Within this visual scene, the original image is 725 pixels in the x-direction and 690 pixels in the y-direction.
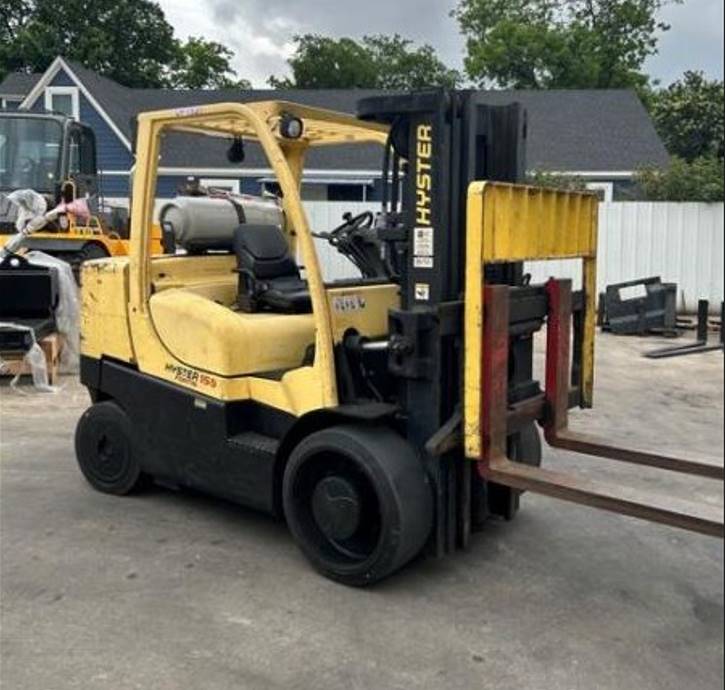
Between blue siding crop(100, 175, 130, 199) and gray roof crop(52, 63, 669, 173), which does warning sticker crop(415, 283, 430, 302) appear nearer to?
gray roof crop(52, 63, 669, 173)

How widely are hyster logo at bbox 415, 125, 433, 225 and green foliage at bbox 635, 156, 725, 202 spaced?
1345 centimetres

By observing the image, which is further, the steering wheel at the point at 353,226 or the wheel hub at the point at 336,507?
the steering wheel at the point at 353,226

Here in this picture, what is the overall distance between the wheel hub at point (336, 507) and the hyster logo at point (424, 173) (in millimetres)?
1228

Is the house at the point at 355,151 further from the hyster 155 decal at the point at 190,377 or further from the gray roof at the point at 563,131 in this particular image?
the hyster 155 decal at the point at 190,377

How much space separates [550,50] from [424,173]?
32.9 m

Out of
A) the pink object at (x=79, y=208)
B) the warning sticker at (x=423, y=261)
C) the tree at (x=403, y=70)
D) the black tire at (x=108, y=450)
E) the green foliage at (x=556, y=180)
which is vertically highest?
the tree at (x=403, y=70)

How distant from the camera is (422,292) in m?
4.04

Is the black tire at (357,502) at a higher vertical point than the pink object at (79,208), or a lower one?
lower

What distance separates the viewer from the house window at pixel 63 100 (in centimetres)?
2053

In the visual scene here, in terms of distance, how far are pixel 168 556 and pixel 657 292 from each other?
1029 centimetres

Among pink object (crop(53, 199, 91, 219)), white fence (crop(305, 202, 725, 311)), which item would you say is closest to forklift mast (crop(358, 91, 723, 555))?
pink object (crop(53, 199, 91, 219))

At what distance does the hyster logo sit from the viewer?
396cm

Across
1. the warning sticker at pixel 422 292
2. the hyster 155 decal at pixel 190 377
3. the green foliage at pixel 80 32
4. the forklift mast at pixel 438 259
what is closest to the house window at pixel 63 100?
the green foliage at pixel 80 32

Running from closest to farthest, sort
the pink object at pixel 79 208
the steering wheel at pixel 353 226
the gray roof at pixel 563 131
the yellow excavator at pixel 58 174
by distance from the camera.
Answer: the steering wheel at pixel 353 226 → the pink object at pixel 79 208 → the yellow excavator at pixel 58 174 → the gray roof at pixel 563 131
